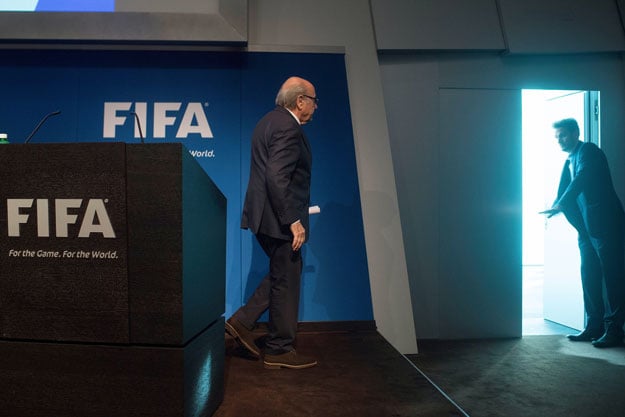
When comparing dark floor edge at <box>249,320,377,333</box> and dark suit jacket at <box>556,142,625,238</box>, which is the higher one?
dark suit jacket at <box>556,142,625,238</box>

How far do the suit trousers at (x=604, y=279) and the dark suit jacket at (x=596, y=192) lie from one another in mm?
101

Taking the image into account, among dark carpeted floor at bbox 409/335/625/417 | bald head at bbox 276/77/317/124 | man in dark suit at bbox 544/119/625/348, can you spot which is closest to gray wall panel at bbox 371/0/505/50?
man in dark suit at bbox 544/119/625/348

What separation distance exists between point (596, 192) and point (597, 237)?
37cm

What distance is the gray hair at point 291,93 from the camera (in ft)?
8.09

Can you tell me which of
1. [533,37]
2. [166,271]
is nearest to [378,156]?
[533,37]

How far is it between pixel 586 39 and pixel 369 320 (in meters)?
2.96

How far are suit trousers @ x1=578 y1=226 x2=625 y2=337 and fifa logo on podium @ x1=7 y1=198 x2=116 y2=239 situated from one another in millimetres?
3795

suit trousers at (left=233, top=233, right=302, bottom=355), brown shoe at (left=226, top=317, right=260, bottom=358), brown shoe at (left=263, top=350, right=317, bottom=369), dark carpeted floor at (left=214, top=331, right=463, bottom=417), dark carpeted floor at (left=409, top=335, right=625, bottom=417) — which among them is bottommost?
dark carpeted floor at (left=409, top=335, right=625, bottom=417)

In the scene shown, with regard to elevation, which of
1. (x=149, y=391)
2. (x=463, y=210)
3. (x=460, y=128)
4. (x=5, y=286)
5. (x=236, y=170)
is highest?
(x=460, y=128)

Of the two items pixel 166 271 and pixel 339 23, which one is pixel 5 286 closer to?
pixel 166 271

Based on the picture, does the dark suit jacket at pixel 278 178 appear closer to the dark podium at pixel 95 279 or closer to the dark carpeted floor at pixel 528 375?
the dark podium at pixel 95 279

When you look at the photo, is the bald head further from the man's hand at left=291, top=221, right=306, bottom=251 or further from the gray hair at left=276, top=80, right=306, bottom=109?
the man's hand at left=291, top=221, right=306, bottom=251

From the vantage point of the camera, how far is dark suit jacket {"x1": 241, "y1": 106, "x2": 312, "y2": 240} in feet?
7.40

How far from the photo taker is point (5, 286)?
1.36m
